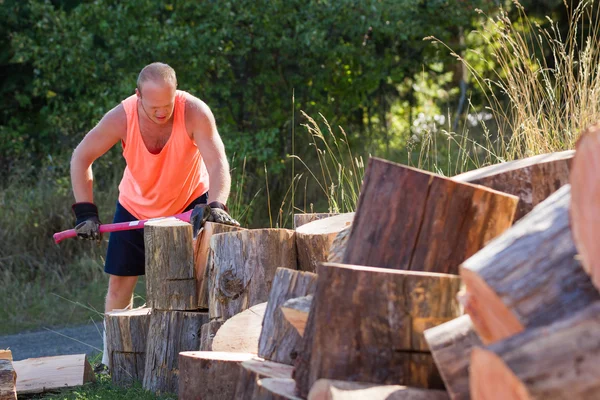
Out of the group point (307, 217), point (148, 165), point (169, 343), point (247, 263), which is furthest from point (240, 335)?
point (148, 165)

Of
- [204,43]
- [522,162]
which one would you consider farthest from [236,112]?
[522,162]

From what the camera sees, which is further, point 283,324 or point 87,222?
→ point 87,222

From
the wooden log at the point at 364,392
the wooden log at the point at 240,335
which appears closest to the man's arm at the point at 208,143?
the wooden log at the point at 240,335

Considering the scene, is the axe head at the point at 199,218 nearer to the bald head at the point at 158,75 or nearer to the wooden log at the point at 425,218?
the bald head at the point at 158,75

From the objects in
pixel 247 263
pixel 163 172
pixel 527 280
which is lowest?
pixel 247 263

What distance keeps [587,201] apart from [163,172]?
3299 mm

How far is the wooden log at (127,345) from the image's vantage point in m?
4.21

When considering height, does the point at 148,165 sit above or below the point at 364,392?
above

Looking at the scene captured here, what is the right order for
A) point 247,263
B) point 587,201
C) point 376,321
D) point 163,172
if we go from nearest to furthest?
point 587,201 < point 376,321 < point 247,263 < point 163,172

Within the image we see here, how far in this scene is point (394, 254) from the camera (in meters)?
2.35

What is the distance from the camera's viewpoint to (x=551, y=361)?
1495 mm

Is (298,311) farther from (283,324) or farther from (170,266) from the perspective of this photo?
(170,266)

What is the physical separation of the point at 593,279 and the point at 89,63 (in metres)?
8.24

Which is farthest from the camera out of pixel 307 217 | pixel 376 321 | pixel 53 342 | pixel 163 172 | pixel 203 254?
pixel 53 342
